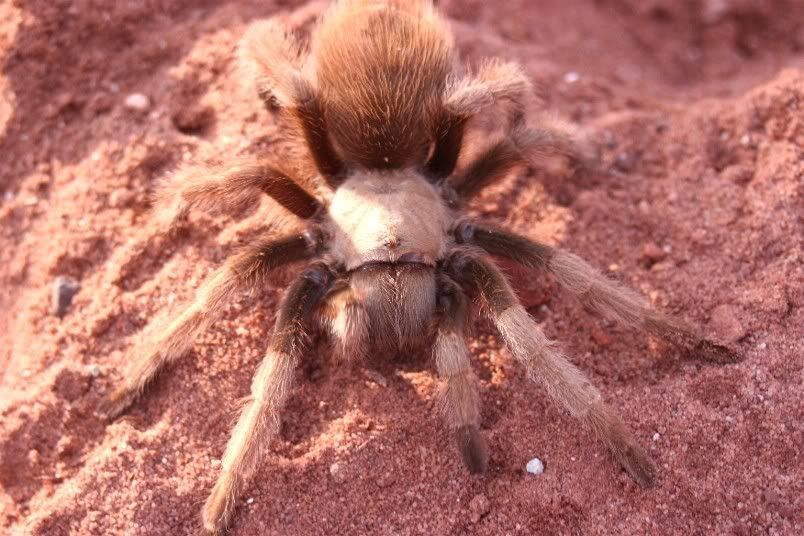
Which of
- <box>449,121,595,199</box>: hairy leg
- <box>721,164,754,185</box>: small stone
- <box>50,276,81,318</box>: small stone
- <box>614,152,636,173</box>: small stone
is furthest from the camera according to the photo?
<box>614,152,636,173</box>: small stone

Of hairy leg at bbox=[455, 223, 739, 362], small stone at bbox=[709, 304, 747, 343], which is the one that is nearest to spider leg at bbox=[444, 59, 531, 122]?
hairy leg at bbox=[455, 223, 739, 362]

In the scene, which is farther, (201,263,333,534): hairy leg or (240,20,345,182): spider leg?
(240,20,345,182): spider leg

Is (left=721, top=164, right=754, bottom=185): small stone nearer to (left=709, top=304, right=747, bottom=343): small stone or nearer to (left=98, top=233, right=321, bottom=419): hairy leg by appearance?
(left=709, top=304, right=747, bottom=343): small stone

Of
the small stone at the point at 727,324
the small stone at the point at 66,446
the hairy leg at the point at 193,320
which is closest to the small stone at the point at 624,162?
the small stone at the point at 727,324

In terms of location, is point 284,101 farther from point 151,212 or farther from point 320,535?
point 320,535

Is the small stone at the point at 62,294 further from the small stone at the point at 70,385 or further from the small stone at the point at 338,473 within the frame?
the small stone at the point at 338,473
